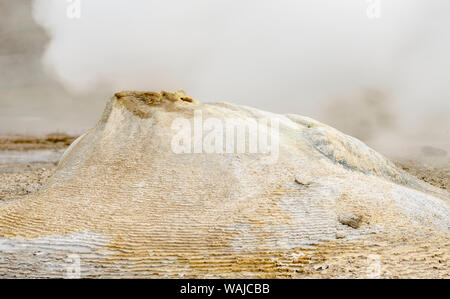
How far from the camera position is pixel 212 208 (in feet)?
34.1

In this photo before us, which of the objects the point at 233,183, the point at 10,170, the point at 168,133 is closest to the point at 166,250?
the point at 233,183

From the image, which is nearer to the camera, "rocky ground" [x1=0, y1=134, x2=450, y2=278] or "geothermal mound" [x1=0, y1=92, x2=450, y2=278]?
"rocky ground" [x1=0, y1=134, x2=450, y2=278]

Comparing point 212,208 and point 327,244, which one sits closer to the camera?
point 327,244

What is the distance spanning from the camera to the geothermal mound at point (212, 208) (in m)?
8.12

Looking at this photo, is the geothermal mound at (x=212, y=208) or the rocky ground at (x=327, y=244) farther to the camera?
the geothermal mound at (x=212, y=208)

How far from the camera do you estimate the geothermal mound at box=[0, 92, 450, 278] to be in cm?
812

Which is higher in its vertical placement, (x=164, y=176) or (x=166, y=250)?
(x=164, y=176)

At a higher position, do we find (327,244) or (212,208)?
(212,208)

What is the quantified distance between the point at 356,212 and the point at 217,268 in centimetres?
441

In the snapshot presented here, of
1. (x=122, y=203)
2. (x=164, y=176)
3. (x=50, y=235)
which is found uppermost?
(x=164, y=176)

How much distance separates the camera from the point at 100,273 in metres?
7.83

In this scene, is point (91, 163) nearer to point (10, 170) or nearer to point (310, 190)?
point (310, 190)
